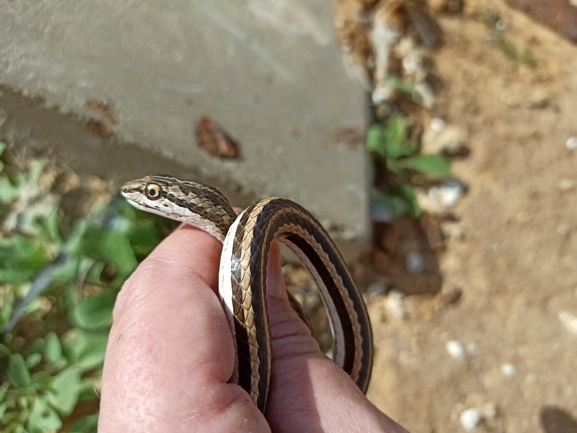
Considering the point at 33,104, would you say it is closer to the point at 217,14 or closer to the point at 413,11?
the point at 217,14

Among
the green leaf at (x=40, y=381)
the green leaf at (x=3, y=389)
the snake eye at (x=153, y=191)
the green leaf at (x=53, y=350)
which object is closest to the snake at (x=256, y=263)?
the snake eye at (x=153, y=191)

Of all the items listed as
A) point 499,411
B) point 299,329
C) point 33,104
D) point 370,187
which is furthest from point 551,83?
point 33,104

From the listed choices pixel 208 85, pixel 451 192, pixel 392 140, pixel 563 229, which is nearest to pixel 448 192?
pixel 451 192

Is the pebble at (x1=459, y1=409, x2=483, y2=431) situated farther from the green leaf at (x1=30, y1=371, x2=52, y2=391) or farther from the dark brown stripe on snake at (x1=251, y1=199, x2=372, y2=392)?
the green leaf at (x1=30, y1=371, x2=52, y2=391)

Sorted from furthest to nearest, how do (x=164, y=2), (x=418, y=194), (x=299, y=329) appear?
(x=418, y=194) < (x=164, y=2) < (x=299, y=329)

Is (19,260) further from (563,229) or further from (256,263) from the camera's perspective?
(563,229)

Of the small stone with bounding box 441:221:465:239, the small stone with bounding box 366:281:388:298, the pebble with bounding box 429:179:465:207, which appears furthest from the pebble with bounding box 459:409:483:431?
the pebble with bounding box 429:179:465:207
